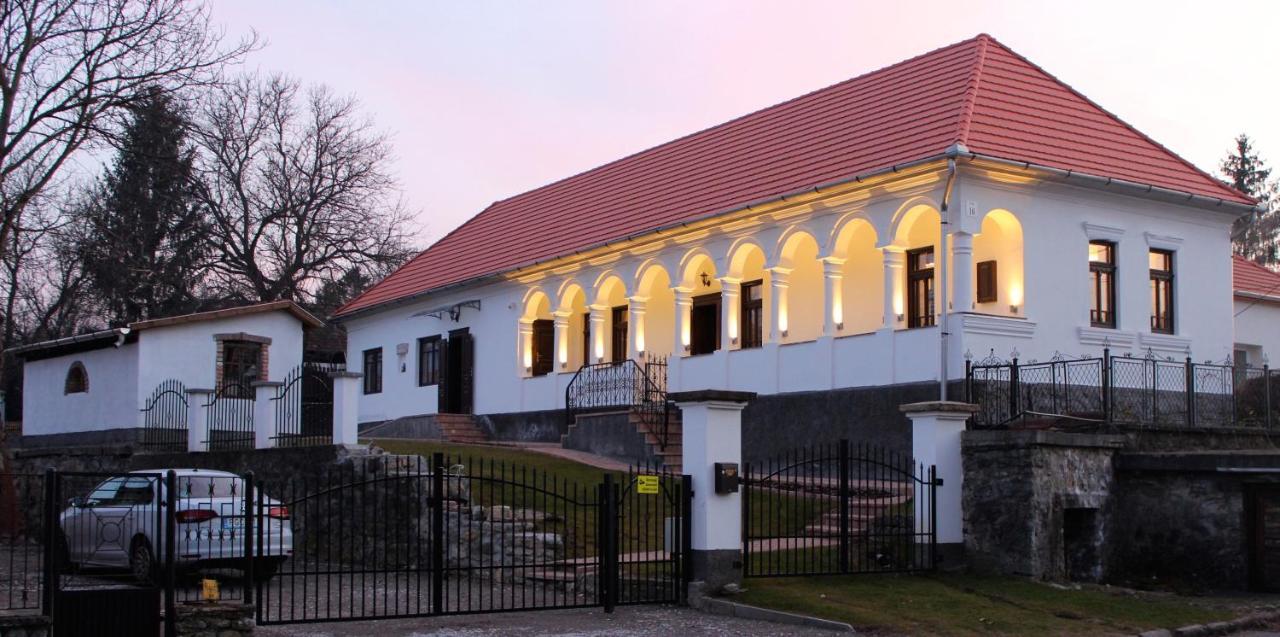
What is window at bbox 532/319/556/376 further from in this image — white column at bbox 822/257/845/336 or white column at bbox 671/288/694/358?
white column at bbox 822/257/845/336

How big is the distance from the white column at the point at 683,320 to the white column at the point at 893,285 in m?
5.79

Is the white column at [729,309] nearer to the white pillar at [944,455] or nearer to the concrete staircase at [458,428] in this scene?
the concrete staircase at [458,428]

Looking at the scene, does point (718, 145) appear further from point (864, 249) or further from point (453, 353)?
point (453, 353)

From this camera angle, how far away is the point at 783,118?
29.1 m

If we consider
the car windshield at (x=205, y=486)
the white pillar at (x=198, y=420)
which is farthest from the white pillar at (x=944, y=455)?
the white pillar at (x=198, y=420)

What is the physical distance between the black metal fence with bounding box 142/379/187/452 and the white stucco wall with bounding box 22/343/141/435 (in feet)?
2.64

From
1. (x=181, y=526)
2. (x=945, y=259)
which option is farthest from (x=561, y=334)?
(x=181, y=526)

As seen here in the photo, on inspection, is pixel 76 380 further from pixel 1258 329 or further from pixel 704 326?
pixel 1258 329

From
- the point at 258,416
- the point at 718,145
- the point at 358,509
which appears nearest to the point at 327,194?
the point at 718,145

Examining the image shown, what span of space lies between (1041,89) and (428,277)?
18920 mm

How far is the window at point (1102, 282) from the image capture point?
77.0 ft

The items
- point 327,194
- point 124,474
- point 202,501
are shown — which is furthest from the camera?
point 327,194

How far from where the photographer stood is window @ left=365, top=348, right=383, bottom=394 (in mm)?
39656

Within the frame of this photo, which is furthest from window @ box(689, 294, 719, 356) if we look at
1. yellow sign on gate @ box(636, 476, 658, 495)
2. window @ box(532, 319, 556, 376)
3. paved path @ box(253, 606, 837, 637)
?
paved path @ box(253, 606, 837, 637)
